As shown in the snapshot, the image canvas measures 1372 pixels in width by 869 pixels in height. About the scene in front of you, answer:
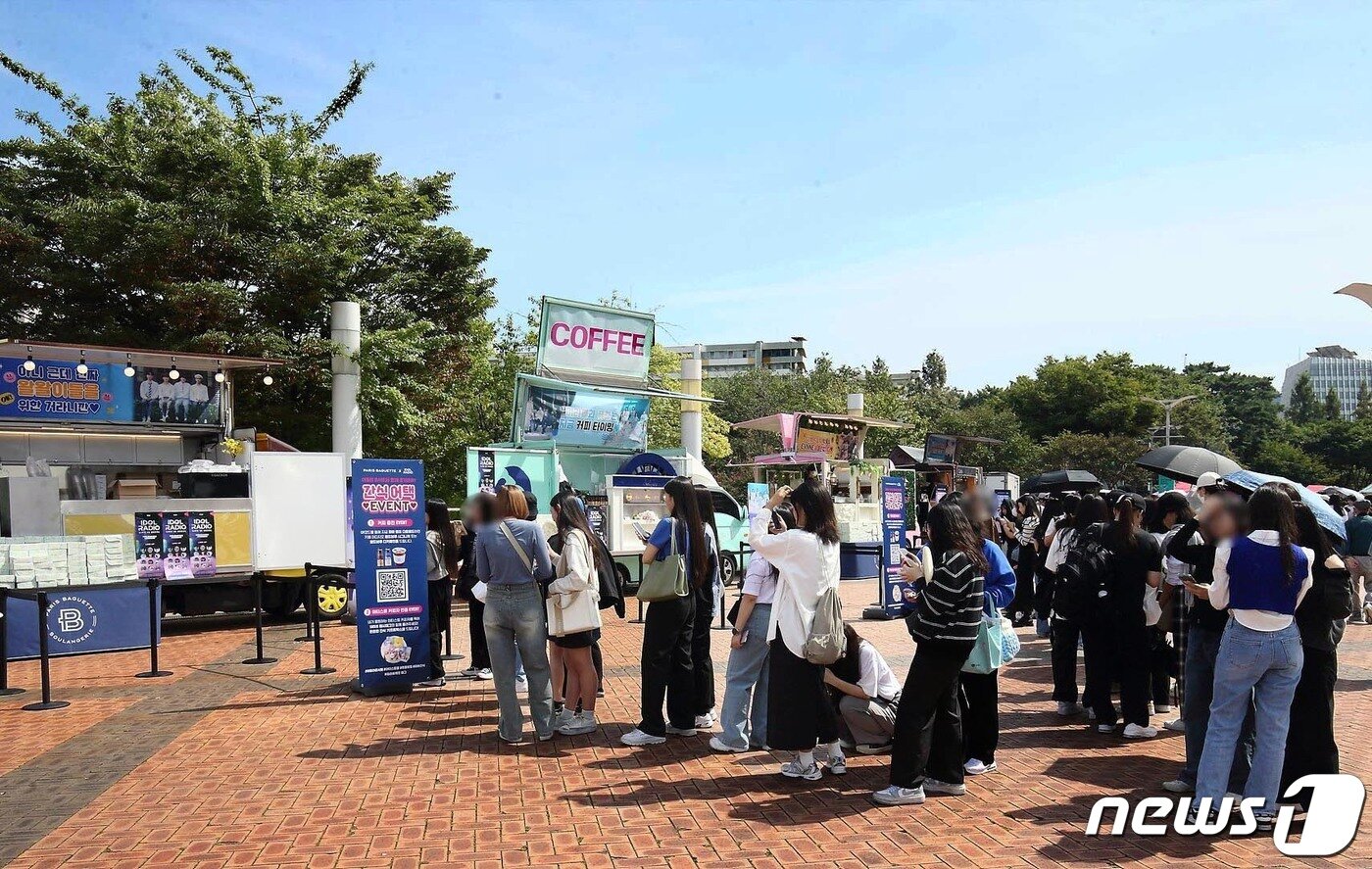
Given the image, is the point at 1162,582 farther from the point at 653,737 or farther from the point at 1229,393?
the point at 1229,393

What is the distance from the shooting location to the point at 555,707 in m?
8.18

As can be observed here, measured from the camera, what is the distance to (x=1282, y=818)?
17.1 feet

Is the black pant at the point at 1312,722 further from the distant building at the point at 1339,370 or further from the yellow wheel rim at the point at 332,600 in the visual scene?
the distant building at the point at 1339,370

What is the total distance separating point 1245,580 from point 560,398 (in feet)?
46.5

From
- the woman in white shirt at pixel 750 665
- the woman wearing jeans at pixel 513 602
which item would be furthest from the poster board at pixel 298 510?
the woman in white shirt at pixel 750 665

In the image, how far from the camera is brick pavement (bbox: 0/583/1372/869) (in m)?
5.15

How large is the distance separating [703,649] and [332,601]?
8.71m

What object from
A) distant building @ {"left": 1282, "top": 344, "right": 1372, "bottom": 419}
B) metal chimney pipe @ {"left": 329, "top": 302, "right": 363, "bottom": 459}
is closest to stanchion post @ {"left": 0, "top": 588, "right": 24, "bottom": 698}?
metal chimney pipe @ {"left": 329, "top": 302, "right": 363, "bottom": 459}

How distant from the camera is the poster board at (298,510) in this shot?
48.1ft

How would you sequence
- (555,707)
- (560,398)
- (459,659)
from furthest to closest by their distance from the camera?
1. (560,398)
2. (459,659)
3. (555,707)

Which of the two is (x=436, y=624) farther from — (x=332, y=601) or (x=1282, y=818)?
(x=1282, y=818)

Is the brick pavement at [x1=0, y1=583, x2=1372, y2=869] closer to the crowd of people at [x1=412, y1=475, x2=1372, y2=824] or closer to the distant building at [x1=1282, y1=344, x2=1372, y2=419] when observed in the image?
the crowd of people at [x1=412, y1=475, x2=1372, y2=824]

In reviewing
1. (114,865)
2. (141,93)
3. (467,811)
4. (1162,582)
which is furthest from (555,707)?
(141,93)


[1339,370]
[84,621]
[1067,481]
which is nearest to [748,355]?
[1339,370]
